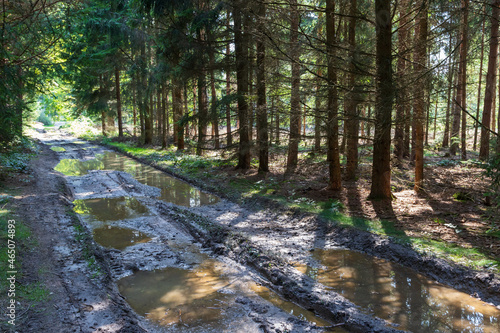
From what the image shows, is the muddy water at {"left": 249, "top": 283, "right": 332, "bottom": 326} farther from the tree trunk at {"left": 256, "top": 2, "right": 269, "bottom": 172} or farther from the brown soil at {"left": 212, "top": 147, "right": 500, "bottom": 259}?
the tree trunk at {"left": 256, "top": 2, "right": 269, "bottom": 172}

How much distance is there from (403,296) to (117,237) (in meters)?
6.34

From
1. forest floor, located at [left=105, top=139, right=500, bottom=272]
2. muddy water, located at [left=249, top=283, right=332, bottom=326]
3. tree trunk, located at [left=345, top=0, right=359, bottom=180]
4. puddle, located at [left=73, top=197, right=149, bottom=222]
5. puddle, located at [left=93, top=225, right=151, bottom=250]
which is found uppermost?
tree trunk, located at [left=345, top=0, right=359, bottom=180]

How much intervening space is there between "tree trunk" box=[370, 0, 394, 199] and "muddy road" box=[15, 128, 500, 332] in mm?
2232

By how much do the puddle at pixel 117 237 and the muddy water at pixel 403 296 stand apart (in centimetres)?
399

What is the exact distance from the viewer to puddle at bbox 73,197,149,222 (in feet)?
31.5

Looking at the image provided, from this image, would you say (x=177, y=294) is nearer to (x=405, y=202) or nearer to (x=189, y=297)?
(x=189, y=297)

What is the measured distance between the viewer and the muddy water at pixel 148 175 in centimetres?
1166

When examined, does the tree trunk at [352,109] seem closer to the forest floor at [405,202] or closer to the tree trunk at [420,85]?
the forest floor at [405,202]

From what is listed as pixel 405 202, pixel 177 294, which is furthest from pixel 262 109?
pixel 177 294

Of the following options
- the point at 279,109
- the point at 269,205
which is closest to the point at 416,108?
the point at 279,109

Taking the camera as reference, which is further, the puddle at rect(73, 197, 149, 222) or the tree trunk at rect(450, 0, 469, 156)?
the puddle at rect(73, 197, 149, 222)

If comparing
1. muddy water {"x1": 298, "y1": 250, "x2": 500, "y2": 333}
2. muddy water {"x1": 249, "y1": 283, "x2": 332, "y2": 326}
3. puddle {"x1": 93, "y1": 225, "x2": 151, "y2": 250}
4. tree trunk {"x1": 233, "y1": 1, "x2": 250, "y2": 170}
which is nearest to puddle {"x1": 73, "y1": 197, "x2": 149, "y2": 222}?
puddle {"x1": 93, "y1": 225, "x2": 151, "y2": 250}

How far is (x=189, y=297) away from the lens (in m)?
5.34

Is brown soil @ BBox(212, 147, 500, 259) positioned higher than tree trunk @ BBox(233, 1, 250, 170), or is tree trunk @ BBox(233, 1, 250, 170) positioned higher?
tree trunk @ BBox(233, 1, 250, 170)
